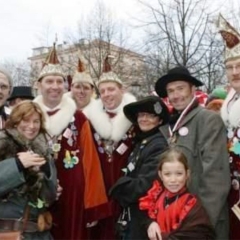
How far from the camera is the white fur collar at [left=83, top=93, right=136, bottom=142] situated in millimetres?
5125

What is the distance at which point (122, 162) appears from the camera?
5.12 meters

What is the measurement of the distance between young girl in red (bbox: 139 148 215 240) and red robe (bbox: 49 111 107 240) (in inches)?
39.9

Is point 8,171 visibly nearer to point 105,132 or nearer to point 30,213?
point 30,213

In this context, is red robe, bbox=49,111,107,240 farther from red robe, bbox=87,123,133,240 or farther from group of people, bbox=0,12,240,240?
red robe, bbox=87,123,133,240

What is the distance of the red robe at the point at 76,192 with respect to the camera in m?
4.93

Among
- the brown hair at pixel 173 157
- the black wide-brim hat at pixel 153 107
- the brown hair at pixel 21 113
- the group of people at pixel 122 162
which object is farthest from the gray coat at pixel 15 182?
the black wide-brim hat at pixel 153 107

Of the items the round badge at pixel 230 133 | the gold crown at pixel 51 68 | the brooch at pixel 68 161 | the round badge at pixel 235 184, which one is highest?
the gold crown at pixel 51 68

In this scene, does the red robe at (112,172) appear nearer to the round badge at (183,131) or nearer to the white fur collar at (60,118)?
the white fur collar at (60,118)

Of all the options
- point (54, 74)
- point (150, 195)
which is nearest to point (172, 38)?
point (54, 74)

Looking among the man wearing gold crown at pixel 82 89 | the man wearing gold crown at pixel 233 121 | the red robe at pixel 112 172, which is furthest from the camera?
the man wearing gold crown at pixel 82 89

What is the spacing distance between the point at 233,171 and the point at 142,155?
0.84 m

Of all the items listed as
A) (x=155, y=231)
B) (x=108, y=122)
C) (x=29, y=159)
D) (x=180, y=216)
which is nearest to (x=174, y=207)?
(x=180, y=216)

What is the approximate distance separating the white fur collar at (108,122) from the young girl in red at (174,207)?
1.17 m

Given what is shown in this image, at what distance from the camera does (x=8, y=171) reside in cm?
369
